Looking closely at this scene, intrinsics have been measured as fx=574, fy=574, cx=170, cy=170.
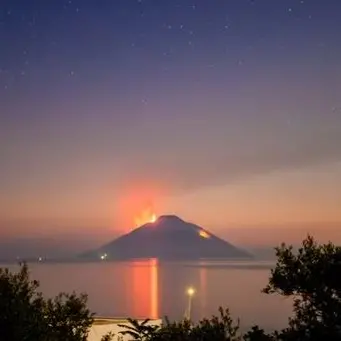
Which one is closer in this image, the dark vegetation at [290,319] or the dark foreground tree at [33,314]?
the dark vegetation at [290,319]

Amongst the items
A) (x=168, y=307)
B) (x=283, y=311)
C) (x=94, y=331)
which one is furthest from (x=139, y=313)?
(x=94, y=331)

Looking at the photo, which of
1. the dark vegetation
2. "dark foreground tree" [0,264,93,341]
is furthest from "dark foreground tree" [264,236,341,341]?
"dark foreground tree" [0,264,93,341]

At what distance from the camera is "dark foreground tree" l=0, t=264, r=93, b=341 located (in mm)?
18641

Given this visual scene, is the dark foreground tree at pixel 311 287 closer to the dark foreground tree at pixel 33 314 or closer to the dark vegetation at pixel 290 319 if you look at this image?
the dark vegetation at pixel 290 319

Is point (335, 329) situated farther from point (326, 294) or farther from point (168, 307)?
point (168, 307)

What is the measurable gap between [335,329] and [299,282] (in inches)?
96.6

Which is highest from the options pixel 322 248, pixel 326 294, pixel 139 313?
pixel 322 248

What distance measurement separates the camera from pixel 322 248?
703 inches

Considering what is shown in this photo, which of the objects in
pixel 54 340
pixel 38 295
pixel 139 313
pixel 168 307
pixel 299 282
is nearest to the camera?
pixel 299 282

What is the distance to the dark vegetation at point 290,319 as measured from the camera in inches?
600

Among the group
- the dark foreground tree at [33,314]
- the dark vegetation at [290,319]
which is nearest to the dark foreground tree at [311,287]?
the dark vegetation at [290,319]

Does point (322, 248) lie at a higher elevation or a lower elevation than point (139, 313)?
higher

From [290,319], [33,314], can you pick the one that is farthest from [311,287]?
[33,314]

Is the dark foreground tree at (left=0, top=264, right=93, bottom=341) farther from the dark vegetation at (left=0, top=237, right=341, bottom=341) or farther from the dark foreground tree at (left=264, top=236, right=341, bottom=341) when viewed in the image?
the dark foreground tree at (left=264, top=236, right=341, bottom=341)
